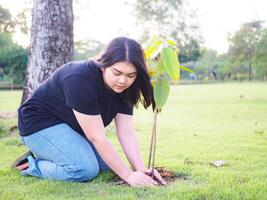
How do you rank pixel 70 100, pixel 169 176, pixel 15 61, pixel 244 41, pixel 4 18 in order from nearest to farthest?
pixel 70 100 < pixel 169 176 < pixel 4 18 < pixel 15 61 < pixel 244 41

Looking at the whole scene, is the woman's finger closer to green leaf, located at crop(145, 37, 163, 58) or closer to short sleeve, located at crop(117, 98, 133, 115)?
short sleeve, located at crop(117, 98, 133, 115)

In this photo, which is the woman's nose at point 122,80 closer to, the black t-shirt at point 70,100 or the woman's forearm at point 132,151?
the black t-shirt at point 70,100

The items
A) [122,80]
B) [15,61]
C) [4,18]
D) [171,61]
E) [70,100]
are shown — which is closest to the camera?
[171,61]

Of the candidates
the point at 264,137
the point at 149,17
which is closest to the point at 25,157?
the point at 264,137

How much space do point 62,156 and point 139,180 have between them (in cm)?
62

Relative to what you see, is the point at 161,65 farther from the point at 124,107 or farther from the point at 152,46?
the point at 124,107

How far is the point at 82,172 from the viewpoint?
2971 millimetres

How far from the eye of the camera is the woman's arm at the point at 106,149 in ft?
9.11

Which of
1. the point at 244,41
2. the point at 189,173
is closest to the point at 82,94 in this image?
the point at 189,173

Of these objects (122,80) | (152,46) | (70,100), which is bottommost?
(70,100)

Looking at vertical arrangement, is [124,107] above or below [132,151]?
above

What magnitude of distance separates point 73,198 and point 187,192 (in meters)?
0.66

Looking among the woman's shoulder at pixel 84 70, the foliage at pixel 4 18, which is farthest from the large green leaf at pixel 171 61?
the foliage at pixel 4 18

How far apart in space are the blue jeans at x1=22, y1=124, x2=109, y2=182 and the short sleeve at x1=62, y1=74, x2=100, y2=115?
336mm
